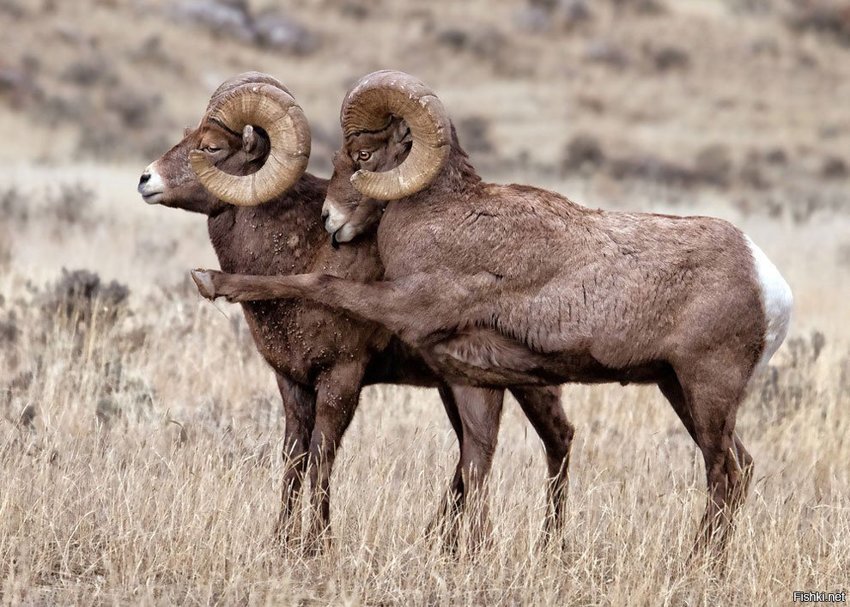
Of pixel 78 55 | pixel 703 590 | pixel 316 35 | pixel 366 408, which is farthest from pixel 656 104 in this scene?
pixel 703 590

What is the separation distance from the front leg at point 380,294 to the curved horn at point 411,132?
471 millimetres

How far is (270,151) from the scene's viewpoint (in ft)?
23.1

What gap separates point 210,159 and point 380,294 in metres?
1.30

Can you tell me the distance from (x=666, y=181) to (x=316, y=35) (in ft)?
58.6

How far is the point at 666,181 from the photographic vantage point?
101ft

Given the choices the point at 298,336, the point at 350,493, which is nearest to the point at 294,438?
the point at 350,493

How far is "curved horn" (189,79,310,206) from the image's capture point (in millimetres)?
6914

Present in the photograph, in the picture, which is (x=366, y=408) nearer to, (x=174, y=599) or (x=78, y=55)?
(x=174, y=599)

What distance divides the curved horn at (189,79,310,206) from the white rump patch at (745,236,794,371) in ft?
7.65

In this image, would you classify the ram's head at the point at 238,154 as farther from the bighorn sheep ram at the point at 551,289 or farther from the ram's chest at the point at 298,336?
the ram's chest at the point at 298,336

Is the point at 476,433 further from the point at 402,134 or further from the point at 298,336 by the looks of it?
the point at 402,134

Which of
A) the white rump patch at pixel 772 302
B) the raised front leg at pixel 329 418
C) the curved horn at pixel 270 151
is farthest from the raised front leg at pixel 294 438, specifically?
the white rump patch at pixel 772 302

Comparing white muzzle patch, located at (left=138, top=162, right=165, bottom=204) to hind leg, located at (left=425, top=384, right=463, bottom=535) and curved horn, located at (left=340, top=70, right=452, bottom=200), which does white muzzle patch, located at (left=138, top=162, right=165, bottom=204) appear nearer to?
curved horn, located at (left=340, top=70, right=452, bottom=200)

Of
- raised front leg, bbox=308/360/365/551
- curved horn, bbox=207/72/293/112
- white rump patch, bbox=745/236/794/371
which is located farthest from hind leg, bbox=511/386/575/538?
curved horn, bbox=207/72/293/112
